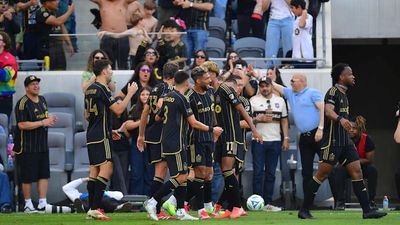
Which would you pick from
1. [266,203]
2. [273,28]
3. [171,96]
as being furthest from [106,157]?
[273,28]

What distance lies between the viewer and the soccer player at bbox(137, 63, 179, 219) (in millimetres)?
19130

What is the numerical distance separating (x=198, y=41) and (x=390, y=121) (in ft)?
23.2

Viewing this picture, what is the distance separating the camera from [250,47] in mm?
25531

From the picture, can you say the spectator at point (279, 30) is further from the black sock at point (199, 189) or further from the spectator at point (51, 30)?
the black sock at point (199, 189)

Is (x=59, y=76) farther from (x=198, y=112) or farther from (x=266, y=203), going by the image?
(x=198, y=112)

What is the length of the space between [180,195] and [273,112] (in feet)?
15.9

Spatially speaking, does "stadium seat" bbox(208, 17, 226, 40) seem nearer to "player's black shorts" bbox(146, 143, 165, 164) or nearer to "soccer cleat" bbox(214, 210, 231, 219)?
"player's black shorts" bbox(146, 143, 165, 164)

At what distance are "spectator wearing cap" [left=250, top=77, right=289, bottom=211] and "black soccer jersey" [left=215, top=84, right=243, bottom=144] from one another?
11.9ft

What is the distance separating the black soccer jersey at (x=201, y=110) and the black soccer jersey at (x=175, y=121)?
38 cm

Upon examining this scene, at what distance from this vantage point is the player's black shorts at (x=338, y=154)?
18125 millimetres

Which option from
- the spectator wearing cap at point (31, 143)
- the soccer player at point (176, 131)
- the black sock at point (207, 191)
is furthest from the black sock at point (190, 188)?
the spectator wearing cap at point (31, 143)

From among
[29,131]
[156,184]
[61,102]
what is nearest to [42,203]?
[29,131]

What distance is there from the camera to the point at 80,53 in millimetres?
23828

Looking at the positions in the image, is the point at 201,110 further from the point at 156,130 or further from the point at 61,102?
the point at 61,102
